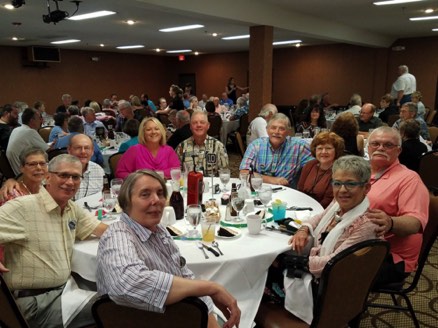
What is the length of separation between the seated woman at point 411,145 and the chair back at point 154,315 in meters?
3.69

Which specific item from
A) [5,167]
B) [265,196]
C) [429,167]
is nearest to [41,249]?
[265,196]

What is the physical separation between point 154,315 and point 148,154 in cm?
248

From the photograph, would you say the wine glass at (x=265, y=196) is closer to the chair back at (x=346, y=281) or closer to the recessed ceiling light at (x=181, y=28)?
the chair back at (x=346, y=281)

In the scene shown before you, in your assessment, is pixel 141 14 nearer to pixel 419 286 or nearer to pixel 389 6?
pixel 389 6

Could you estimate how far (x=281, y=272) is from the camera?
6.82ft

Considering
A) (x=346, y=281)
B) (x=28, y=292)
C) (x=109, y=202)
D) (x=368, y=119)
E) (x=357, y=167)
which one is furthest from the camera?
(x=368, y=119)

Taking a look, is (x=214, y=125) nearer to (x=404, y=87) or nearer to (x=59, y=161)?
(x=404, y=87)

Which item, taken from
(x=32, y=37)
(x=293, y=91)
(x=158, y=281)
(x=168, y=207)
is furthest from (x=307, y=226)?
(x=293, y=91)

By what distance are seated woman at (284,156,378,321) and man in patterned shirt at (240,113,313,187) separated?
1519mm

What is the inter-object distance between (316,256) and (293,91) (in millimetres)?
14626

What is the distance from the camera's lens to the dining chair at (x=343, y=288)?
5.38 ft

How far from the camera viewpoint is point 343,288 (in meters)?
1.72

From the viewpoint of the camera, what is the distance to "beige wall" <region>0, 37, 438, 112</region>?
43.2 feet

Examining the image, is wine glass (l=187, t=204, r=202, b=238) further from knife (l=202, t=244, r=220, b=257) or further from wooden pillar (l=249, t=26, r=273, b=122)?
wooden pillar (l=249, t=26, r=273, b=122)
